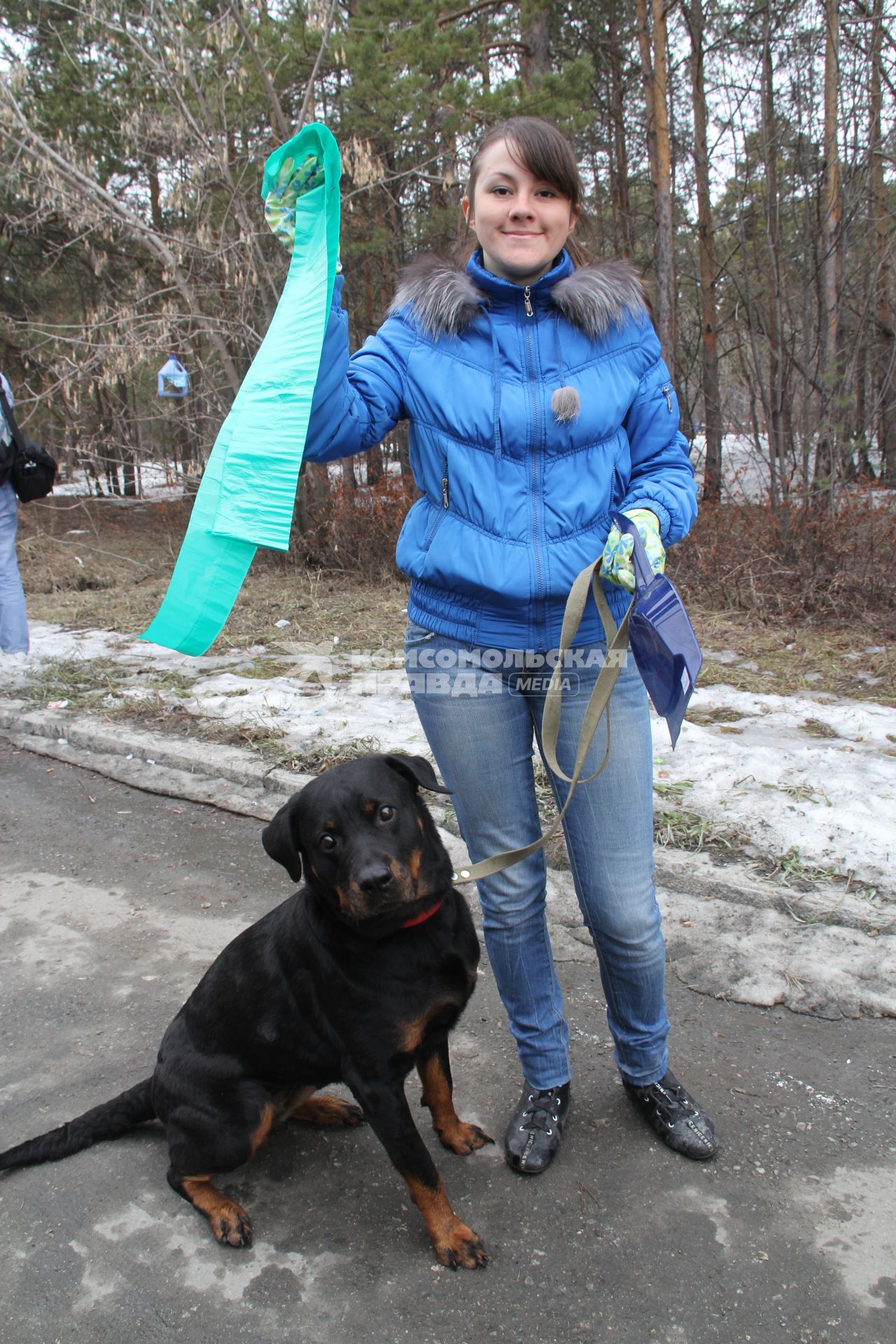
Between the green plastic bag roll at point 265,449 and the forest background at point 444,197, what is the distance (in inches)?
22.3

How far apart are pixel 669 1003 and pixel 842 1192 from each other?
860mm

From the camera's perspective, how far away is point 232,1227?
2.22 m

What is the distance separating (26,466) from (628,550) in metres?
5.45

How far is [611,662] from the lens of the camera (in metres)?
2.16

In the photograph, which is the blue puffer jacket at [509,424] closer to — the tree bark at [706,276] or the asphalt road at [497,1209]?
the asphalt road at [497,1209]

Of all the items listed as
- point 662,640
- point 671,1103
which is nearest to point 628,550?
point 662,640

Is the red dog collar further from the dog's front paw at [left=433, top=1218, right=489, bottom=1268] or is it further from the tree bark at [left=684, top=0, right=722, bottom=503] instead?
the tree bark at [left=684, top=0, right=722, bottom=503]

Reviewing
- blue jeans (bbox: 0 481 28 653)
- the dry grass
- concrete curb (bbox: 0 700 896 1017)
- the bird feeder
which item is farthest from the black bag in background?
the bird feeder

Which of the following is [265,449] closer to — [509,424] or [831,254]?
[509,424]

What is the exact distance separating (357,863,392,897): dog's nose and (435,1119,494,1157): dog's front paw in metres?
0.86

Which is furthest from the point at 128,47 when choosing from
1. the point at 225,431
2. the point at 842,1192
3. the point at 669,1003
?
the point at 842,1192

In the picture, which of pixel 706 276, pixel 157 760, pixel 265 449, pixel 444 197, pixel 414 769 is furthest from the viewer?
pixel 706 276

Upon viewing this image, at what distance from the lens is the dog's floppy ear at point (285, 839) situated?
87.7 inches

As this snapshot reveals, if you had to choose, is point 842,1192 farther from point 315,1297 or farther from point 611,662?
point 611,662
